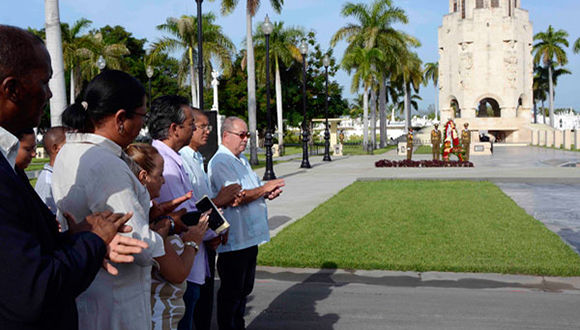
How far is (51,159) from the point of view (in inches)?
160

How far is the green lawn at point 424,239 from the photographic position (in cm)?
688

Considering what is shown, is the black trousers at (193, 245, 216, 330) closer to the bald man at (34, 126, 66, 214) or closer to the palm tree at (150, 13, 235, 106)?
the bald man at (34, 126, 66, 214)

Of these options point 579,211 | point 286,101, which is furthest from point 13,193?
point 286,101

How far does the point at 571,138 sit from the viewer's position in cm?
4206

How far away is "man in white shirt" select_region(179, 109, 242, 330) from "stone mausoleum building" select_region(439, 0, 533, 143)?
55.3 m

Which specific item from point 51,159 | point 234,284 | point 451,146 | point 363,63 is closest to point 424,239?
point 234,284

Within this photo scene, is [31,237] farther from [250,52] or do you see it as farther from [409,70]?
[409,70]

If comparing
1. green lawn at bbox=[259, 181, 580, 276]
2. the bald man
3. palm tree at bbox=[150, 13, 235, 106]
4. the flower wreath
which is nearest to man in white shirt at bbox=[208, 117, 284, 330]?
the bald man

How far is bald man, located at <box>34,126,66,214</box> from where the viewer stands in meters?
3.96

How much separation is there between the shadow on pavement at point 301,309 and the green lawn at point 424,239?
2.05 feet

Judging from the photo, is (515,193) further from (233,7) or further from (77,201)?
(233,7)

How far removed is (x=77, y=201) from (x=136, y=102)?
0.49 m

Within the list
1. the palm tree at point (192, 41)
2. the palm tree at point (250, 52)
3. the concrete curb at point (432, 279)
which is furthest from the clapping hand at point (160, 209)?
the palm tree at point (192, 41)

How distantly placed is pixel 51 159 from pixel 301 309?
9.05ft
